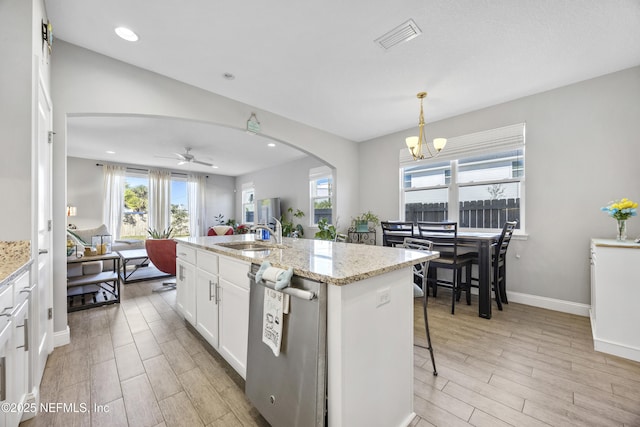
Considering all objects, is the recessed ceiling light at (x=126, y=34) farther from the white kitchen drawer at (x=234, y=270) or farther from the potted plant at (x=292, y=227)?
the potted plant at (x=292, y=227)

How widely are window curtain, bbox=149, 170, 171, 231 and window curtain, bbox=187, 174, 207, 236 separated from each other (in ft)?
2.10

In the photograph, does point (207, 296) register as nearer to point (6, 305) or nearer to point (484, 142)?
point (6, 305)

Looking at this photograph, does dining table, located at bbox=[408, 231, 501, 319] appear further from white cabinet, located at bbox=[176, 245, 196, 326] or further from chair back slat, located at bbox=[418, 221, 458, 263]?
white cabinet, located at bbox=[176, 245, 196, 326]

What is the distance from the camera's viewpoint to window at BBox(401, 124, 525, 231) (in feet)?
11.2

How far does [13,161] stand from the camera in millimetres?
1473

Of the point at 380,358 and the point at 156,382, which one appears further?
the point at 156,382

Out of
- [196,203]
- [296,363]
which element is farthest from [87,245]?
[196,203]

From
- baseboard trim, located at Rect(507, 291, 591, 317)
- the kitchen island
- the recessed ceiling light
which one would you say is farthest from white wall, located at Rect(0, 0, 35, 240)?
baseboard trim, located at Rect(507, 291, 591, 317)

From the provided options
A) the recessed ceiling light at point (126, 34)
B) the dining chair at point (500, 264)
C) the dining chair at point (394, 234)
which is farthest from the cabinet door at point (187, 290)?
the dining chair at point (500, 264)

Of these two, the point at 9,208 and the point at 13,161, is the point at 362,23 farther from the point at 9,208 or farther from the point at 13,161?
the point at 9,208

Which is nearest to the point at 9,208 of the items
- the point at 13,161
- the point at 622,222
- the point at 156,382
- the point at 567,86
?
the point at 13,161

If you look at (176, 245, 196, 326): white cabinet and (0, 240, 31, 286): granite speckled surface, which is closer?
(0, 240, 31, 286): granite speckled surface

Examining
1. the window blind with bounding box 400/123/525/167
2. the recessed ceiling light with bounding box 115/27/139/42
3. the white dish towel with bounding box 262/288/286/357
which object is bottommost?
the white dish towel with bounding box 262/288/286/357

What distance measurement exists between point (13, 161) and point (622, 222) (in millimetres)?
4623
